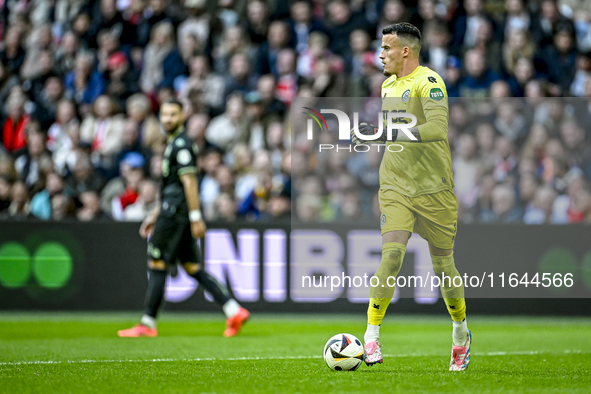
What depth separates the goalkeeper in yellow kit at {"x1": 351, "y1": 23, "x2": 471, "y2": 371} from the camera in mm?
4941

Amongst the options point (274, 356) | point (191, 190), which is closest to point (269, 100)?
point (191, 190)

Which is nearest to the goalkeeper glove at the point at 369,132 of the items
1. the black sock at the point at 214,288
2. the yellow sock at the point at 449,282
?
the yellow sock at the point at 449,282

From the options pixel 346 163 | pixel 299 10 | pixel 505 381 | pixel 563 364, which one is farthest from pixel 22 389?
pixel 299 10

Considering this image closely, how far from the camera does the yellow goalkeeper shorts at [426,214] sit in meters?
4.98

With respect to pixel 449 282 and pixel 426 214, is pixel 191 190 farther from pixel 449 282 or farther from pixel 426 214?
pixel 449 282

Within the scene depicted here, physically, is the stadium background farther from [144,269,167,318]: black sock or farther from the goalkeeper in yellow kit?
the goalkeeper in yellow kit

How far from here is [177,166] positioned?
770cm

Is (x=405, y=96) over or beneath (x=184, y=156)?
over

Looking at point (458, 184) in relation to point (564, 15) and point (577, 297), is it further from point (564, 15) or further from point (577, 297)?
point (564, 15)

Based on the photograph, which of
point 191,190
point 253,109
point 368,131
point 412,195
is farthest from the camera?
point 253,109

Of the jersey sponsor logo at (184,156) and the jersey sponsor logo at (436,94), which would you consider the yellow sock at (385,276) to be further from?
the jersey sponsor logo at (184,156)

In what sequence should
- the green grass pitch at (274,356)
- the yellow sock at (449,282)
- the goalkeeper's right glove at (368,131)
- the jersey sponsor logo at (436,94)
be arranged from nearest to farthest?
the green grass pitch at (274,356) < the goalkeeper's right glove at (368,131) < the jersey sponsor logo at (436,94) < the yellow sock at (449,282)

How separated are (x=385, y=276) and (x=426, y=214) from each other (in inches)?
18.8

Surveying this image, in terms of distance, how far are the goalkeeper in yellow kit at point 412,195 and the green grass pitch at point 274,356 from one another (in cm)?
39
